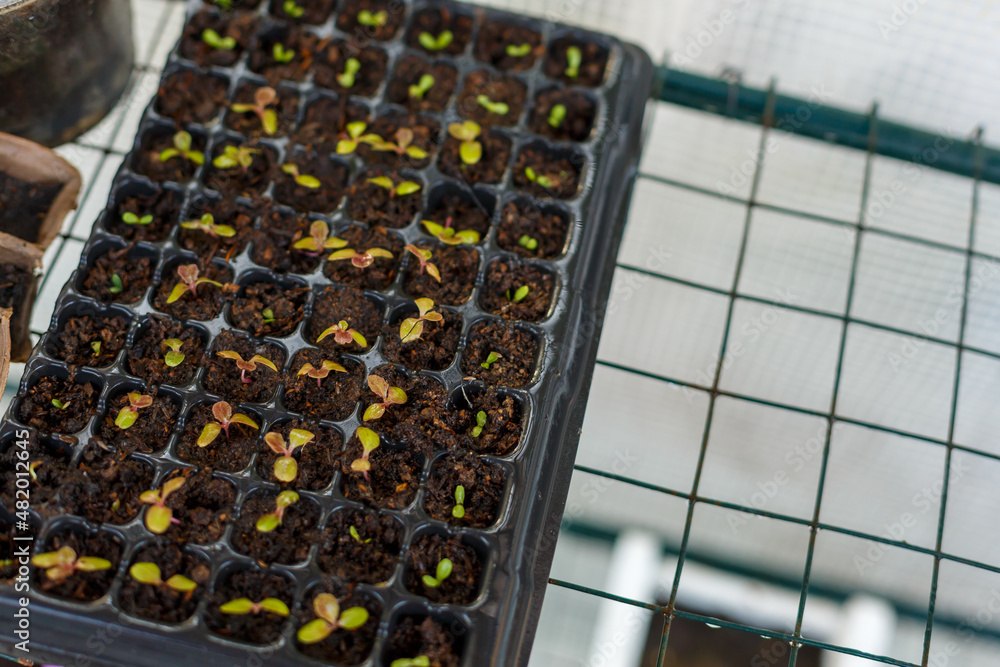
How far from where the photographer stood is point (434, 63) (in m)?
2.19

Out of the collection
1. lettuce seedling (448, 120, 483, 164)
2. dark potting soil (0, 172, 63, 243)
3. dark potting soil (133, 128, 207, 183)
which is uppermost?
lettuce seedling (448, 120, 483, 164)

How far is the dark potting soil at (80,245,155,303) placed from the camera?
1.84m

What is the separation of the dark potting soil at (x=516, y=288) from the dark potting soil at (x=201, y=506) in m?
0.76

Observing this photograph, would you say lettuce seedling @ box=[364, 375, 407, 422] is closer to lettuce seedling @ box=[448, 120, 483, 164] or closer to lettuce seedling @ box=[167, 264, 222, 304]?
lettuce seedling @ box=[167, 264, 222, 304]

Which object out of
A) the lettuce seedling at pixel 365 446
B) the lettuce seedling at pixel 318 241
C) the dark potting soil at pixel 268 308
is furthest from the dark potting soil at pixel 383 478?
the lettuce seedling at pixel 318 241

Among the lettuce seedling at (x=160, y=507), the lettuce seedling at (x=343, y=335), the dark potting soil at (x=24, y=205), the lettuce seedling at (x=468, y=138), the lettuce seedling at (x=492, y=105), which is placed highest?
the lettuce seedling at (x=492, y=105)

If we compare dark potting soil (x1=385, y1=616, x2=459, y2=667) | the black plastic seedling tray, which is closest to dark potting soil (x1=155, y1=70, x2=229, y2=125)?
the black plastic seedling tray

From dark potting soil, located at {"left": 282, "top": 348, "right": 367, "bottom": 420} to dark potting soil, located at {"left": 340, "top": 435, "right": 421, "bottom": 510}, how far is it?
0.10 meters

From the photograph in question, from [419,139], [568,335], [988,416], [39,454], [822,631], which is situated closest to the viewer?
[39,454]

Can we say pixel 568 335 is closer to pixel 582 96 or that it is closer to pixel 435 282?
pixel 435 282

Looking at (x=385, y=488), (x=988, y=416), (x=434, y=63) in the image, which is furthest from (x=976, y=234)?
(x=385, y=488)

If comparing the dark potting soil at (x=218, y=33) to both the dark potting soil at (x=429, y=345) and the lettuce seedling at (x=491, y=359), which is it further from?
the lettuce seedling at (x=491, y=359)

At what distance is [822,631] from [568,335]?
2.79 meters

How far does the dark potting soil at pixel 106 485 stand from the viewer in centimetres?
161
